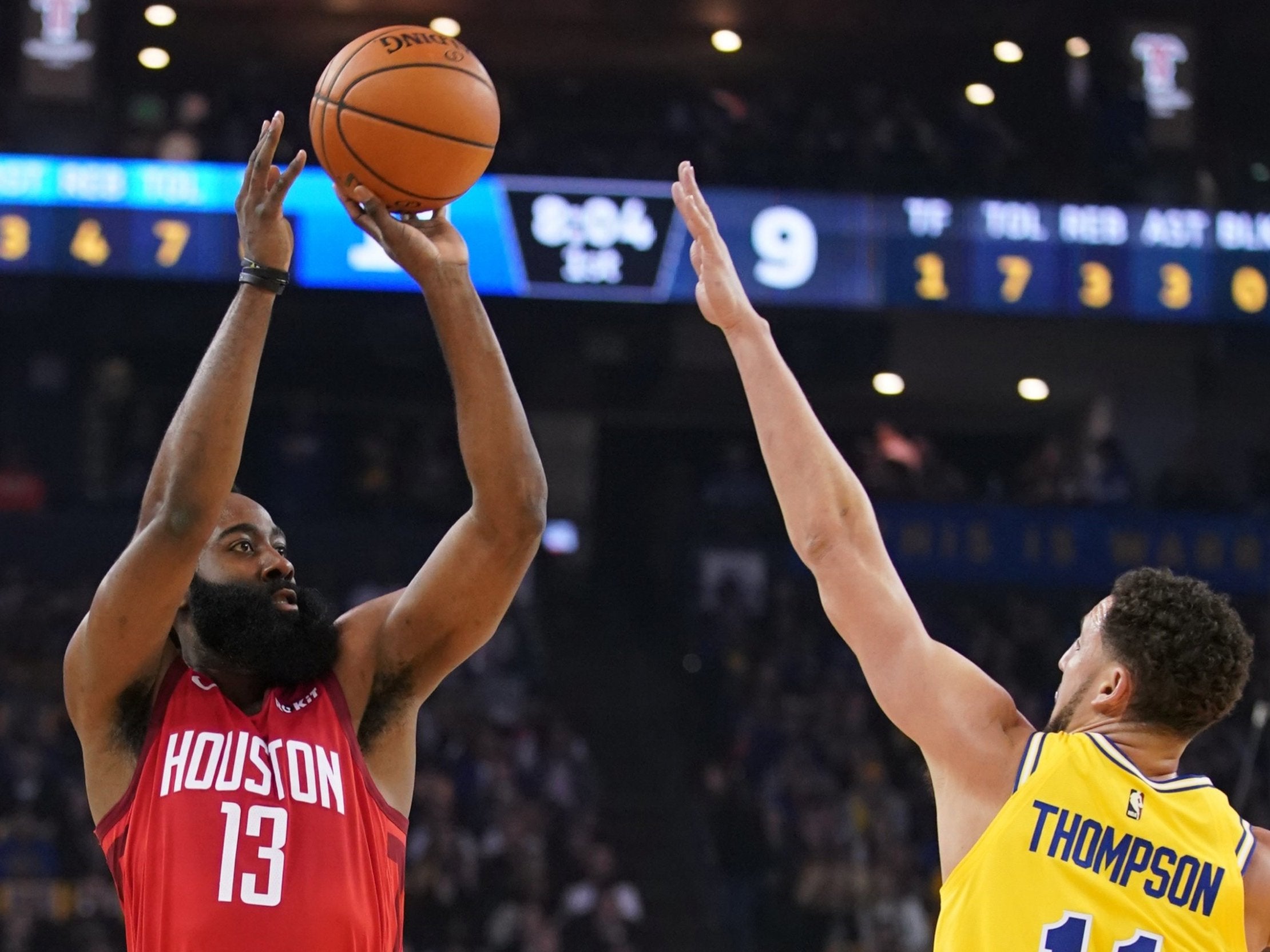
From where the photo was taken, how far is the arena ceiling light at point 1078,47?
15422mm

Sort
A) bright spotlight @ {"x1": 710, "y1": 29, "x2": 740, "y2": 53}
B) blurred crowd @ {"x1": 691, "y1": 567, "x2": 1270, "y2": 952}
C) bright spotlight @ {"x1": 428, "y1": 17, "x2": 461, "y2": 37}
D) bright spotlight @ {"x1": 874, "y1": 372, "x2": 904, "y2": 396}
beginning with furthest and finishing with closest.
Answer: bright spotlight @ {"x1": 874, "y1": 372, "x2": 904, "y2": 396}
bright spotlight @ {"x1": 710, "y1": 29, "x2": 740, "y2": 53}
bright spotlight @ {"x1": 428, "y1": 17, "x2": 461, "y2": 37}
blurred crowd @ {"x1": 691, "y1": 567, "x2": 1270, "y2": 952}

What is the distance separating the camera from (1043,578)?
15367 mm

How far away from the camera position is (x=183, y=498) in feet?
8.98

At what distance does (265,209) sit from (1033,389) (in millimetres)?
15635

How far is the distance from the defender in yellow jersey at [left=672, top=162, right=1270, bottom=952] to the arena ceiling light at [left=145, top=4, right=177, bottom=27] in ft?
44.2

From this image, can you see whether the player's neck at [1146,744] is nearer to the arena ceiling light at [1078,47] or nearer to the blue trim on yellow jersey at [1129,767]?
the blue trim on yellow jersey at [1129,767]

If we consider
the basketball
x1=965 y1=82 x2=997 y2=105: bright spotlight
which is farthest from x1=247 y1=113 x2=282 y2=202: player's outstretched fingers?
x1=965 y1=82 x2=997 y2=105: bright spotlight

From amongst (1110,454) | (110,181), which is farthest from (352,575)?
(1110,454)

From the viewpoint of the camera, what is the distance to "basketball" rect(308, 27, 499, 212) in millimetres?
3297

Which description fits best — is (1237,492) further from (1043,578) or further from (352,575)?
(352,575)

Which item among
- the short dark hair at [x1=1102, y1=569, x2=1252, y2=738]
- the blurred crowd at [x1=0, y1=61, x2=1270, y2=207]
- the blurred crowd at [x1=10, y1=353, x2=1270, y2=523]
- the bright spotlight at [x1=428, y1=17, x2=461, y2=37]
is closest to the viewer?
the short dark hair at [x1=1102, y1=569, x2=1252, y2=738]

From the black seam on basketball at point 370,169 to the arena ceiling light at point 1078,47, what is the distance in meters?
13.2

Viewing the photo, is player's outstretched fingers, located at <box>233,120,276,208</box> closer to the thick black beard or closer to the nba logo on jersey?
the thick black beard

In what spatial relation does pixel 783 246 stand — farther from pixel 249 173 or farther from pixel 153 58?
pixel 249 173
